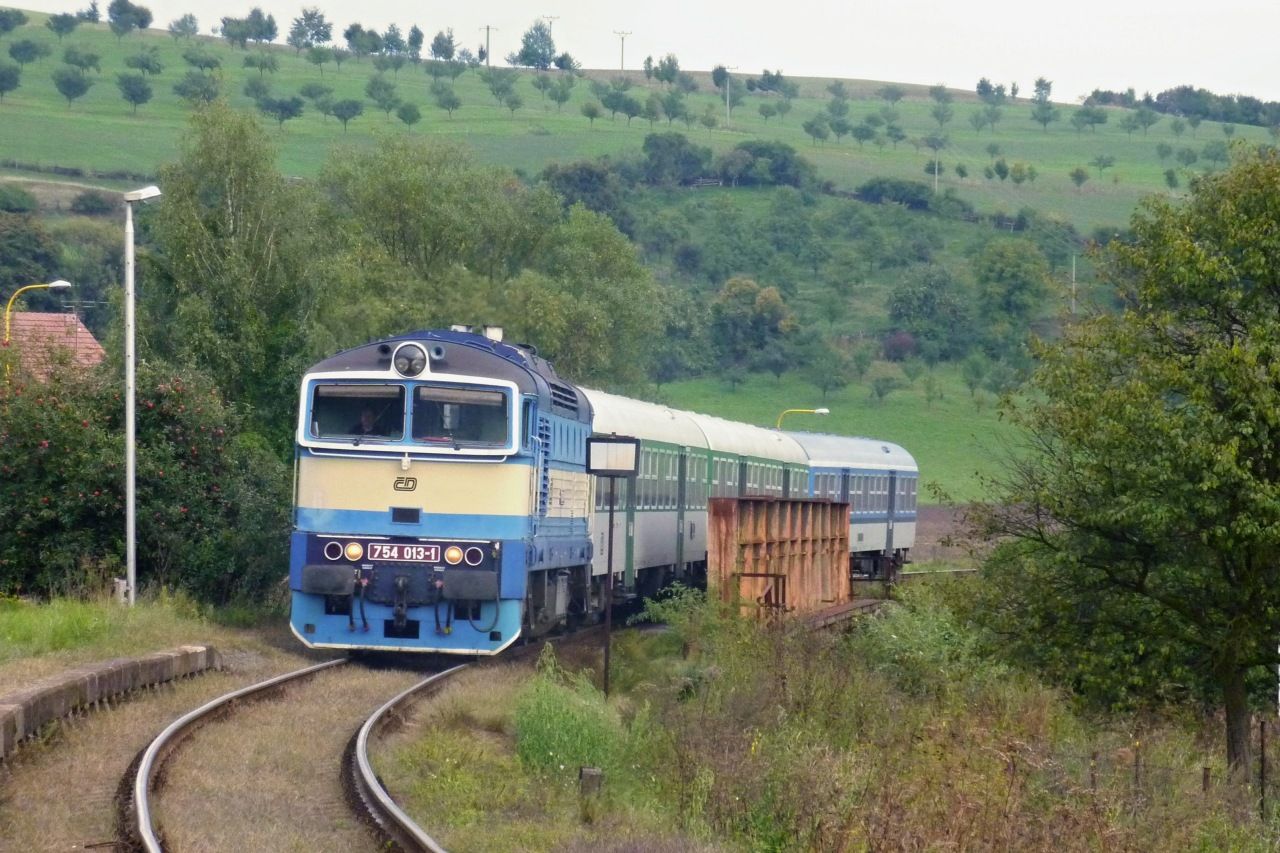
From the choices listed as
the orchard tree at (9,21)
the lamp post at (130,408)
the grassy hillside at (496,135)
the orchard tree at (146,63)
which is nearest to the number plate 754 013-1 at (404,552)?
the lamp post at (130,408)

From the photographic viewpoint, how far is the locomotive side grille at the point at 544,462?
19.6 metres

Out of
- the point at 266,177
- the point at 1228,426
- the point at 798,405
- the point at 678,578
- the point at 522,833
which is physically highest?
the point at 266,177

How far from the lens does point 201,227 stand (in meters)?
34.2

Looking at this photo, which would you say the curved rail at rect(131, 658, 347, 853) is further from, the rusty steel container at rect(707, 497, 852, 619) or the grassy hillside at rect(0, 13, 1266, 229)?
the grassy hillside at rect(0, 13, 1266, 229)

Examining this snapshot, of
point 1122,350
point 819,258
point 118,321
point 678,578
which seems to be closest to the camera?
point 1122,350

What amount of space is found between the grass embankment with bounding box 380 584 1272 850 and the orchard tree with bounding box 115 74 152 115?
137418 mm

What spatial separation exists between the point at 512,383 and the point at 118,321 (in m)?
17.0

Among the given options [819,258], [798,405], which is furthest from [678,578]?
[819,258]

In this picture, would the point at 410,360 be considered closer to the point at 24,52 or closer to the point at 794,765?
→ the point at 794,765

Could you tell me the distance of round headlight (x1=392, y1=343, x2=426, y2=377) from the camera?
19188 mm

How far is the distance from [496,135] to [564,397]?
439 ft

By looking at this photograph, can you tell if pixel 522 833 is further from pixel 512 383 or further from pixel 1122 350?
pixel 1122 350

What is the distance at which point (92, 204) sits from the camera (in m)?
109

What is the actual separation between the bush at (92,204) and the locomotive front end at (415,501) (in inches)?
3797
